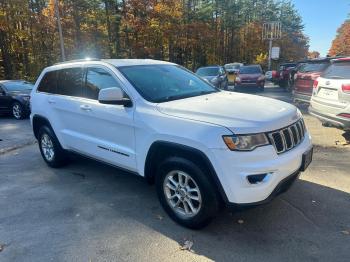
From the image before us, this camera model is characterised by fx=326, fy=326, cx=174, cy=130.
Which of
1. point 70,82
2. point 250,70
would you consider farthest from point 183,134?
point 250,70

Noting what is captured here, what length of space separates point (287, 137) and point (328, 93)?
390 centimetres

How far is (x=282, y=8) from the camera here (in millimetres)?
65938

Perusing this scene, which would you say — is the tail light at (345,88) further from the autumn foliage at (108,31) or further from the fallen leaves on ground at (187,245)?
the autumn foliage at (108,31)

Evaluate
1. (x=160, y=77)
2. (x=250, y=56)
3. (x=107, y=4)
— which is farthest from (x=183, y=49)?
(x=160, y=77)

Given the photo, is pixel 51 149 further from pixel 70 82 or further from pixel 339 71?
pixel 339 71

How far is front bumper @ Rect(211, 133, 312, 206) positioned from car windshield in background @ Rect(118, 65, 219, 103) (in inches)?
47.8

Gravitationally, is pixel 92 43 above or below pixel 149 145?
above

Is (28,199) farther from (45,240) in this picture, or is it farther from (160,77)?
(160,77)

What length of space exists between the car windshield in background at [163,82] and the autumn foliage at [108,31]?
23673 millimetres

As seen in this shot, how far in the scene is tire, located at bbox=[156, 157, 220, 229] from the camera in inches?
129

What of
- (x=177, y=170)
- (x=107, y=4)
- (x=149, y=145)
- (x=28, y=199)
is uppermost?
(x=107, y=4)

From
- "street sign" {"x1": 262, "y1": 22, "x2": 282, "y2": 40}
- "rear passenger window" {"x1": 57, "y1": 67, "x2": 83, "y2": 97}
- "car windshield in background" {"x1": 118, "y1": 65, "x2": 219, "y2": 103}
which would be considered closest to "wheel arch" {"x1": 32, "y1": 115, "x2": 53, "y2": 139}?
"rear passenger window" {"x1": 57, "y1": 67, "x2": 83, "y2": 97}

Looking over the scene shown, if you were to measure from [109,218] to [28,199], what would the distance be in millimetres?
1445

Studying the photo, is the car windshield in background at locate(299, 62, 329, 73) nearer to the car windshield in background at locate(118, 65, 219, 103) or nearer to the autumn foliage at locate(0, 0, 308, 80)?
the car windshield in background at locate(118, 65, 219, 103)
